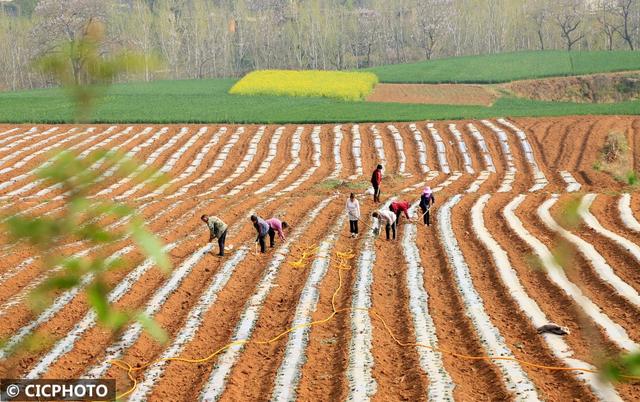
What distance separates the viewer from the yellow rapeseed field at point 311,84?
57344 mm

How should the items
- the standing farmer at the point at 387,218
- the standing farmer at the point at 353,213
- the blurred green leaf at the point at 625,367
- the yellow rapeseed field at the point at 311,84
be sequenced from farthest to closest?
the yellow rapeseed field at the point at 311,84, the standing farmer at the point at 353,213, the standing farmer at the point at 387,218, the blurred green leaf at the point at 625,367

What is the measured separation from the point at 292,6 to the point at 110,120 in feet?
212

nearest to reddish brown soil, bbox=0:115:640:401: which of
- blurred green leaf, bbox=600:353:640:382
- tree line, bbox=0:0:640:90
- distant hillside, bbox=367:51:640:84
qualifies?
blurred green leaf, bbox=600:353:640:382

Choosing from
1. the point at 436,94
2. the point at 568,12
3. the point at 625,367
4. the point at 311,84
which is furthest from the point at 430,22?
the point at 625,367

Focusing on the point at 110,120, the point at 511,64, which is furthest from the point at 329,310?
the point at 511,64

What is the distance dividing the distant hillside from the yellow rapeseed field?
385cm

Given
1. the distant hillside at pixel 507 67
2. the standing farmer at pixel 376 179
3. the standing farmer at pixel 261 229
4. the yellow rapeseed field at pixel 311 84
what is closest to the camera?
the standing farmer at pixel 261 229

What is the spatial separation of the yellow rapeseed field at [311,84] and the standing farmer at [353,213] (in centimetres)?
3642

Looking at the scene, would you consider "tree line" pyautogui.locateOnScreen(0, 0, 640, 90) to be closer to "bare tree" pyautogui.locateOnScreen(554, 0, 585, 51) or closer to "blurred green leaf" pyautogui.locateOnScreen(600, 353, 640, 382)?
"bare tree" pyautogui.locateOnScreen(554, 0, 585, 51)

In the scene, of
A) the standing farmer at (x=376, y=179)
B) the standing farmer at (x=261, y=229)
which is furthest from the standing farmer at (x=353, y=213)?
the standing farmer at (x=376, y=179)

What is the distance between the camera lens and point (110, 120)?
40.2 m

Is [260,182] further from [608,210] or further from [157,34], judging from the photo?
[157,34]

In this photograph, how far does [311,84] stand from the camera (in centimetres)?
6162

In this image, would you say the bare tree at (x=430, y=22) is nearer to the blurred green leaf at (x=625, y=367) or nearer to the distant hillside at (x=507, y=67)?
the distant hillside at (x=507, y=67)
